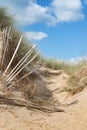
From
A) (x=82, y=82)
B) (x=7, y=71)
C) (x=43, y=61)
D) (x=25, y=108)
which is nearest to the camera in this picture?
(x=25, y=108)

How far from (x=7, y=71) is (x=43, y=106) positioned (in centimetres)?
153

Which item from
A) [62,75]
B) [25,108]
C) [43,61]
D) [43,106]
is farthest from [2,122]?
[43,61]

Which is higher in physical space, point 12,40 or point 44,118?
point 12,40

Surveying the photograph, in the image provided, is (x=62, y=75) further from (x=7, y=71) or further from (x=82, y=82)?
(x=7, y=71)

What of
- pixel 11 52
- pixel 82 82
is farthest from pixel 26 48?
pixel 82 82

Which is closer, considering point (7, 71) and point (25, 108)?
point (25, 108)

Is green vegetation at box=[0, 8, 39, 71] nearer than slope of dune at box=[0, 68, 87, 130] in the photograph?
No

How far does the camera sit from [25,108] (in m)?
7.59

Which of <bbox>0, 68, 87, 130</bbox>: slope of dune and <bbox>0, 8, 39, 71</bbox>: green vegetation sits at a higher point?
<bbox>0, 8, 39, 71</bbox>: green vegetation

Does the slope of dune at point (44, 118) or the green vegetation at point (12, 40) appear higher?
the green vegetation at point (12, 40)

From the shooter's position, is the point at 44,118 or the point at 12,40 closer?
the point at 44,118

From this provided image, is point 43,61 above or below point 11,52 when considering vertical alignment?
below

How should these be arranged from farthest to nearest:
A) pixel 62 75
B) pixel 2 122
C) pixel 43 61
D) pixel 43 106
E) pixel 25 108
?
pixel 43 61 < pixel 62 75 < pixel 43 106 < pixel 25 108 < pixel 2 122

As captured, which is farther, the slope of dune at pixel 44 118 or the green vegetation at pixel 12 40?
the green vegetation at pixel 12 40
